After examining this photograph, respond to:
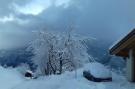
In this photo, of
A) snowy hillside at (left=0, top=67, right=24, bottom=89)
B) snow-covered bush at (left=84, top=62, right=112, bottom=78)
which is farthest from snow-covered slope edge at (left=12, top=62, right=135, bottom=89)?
snowy hillside at (left=0, top=67, right=24, bottom=89)

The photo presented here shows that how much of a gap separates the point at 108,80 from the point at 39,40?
31.1 metres

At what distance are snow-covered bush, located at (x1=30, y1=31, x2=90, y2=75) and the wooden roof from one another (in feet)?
91.8

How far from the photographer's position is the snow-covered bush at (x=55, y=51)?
175ft

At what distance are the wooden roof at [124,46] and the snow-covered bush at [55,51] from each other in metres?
28.0

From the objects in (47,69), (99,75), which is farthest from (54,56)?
(99,75)

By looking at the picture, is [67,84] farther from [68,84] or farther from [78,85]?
[78,85]

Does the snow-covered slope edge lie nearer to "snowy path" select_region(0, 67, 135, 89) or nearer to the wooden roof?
"snowy path" select_region(0, 67, 135, 89)

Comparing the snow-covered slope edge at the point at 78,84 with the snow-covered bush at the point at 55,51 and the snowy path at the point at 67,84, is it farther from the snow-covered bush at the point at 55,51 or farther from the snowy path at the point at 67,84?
the snow-covered bush at the point at 55,51

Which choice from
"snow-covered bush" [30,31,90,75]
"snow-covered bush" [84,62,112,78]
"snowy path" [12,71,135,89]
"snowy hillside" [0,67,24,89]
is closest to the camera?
"snowy path" [12,71,135,89]

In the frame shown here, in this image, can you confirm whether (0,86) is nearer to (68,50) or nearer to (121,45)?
(121,45)

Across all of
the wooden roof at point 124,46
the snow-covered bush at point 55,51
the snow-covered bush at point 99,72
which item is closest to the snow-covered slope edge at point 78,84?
the snow-covered bush at point 99,72

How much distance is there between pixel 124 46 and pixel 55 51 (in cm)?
3075

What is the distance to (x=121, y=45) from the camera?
23.5m

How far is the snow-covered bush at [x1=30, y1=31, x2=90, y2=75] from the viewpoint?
175 feet
